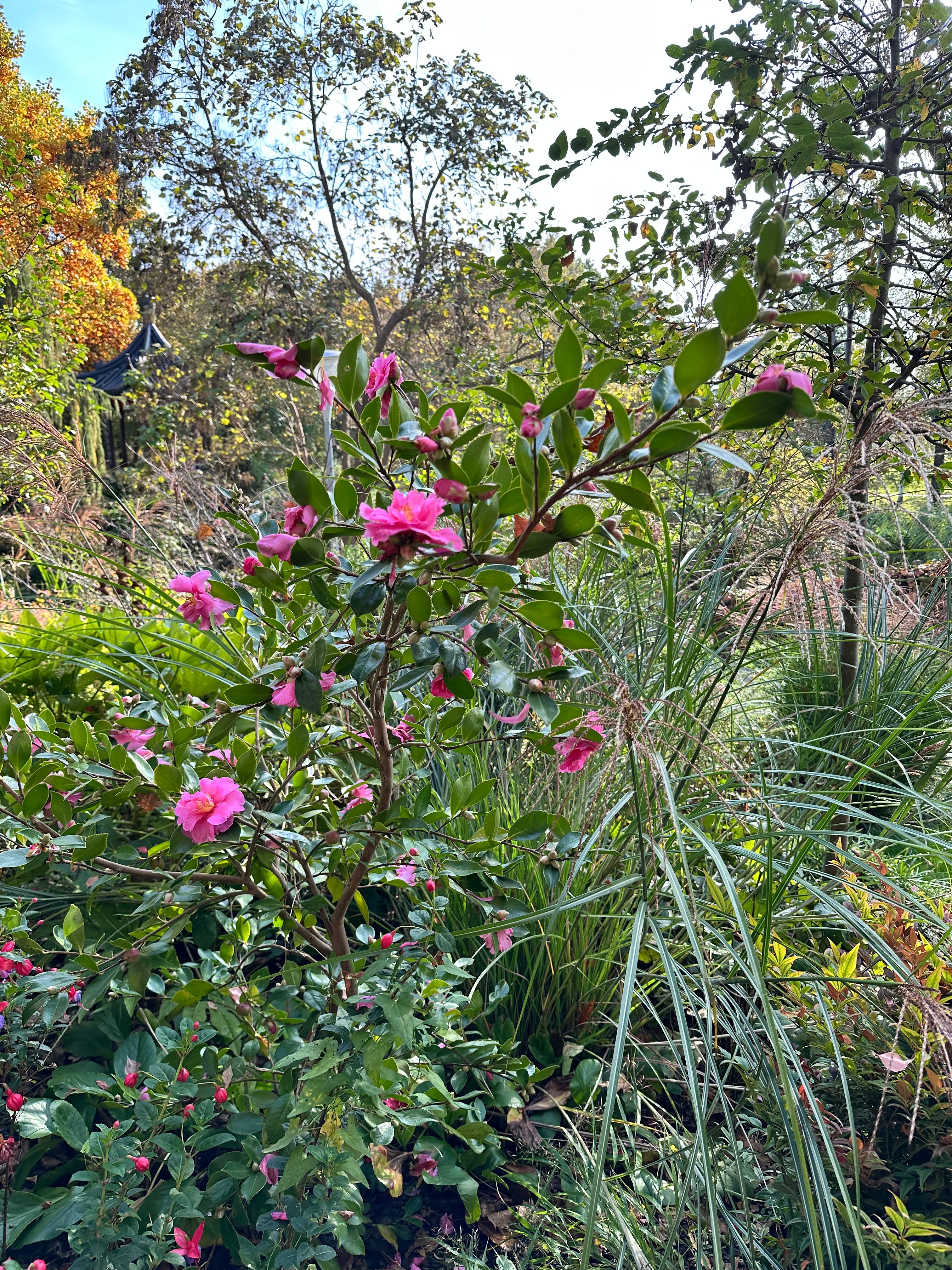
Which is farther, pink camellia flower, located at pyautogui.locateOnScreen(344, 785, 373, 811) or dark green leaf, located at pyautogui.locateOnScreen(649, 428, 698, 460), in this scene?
pink camellia flower, located at pyautogui.locateOnScreen(344, 785, 373, 811)

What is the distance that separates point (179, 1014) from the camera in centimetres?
116

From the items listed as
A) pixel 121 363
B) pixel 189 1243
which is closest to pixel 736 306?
Result: pixel 189 1243

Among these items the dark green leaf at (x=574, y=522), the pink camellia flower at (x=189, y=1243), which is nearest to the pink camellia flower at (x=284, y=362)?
the dark green leaf at (x=574, y=522)

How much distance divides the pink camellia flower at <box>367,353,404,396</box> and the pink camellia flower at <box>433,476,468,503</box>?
226 mm

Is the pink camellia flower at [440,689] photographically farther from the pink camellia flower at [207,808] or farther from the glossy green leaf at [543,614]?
the pink camellia flower at [207,808]

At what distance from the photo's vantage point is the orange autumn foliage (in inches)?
243

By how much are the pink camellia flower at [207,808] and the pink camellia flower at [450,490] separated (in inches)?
16.0

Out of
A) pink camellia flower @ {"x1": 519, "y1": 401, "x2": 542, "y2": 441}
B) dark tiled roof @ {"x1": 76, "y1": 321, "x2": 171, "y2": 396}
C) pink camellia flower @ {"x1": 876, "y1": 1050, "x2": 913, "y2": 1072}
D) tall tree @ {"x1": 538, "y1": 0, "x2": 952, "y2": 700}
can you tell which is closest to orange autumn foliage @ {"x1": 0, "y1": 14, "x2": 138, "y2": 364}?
dark tiled roof @ {"x1": 76, "y1": 321, "x2": 171, "y2": 396}

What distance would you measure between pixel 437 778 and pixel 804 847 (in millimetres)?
911

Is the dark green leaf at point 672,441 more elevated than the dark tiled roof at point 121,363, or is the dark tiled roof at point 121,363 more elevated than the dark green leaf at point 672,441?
the dark tiled roof at point 121,363

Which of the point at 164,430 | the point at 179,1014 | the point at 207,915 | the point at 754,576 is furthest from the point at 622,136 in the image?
the point at 164,430

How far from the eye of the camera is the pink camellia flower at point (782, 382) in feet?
2.10

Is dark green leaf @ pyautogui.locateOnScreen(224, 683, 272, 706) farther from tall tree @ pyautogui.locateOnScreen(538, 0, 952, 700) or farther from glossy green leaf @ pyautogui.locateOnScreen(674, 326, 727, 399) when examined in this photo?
tall tree @ pyautogui.locateOnScreen(538, 0, 952, 700)

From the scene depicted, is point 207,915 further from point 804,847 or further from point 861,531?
point 861,531
